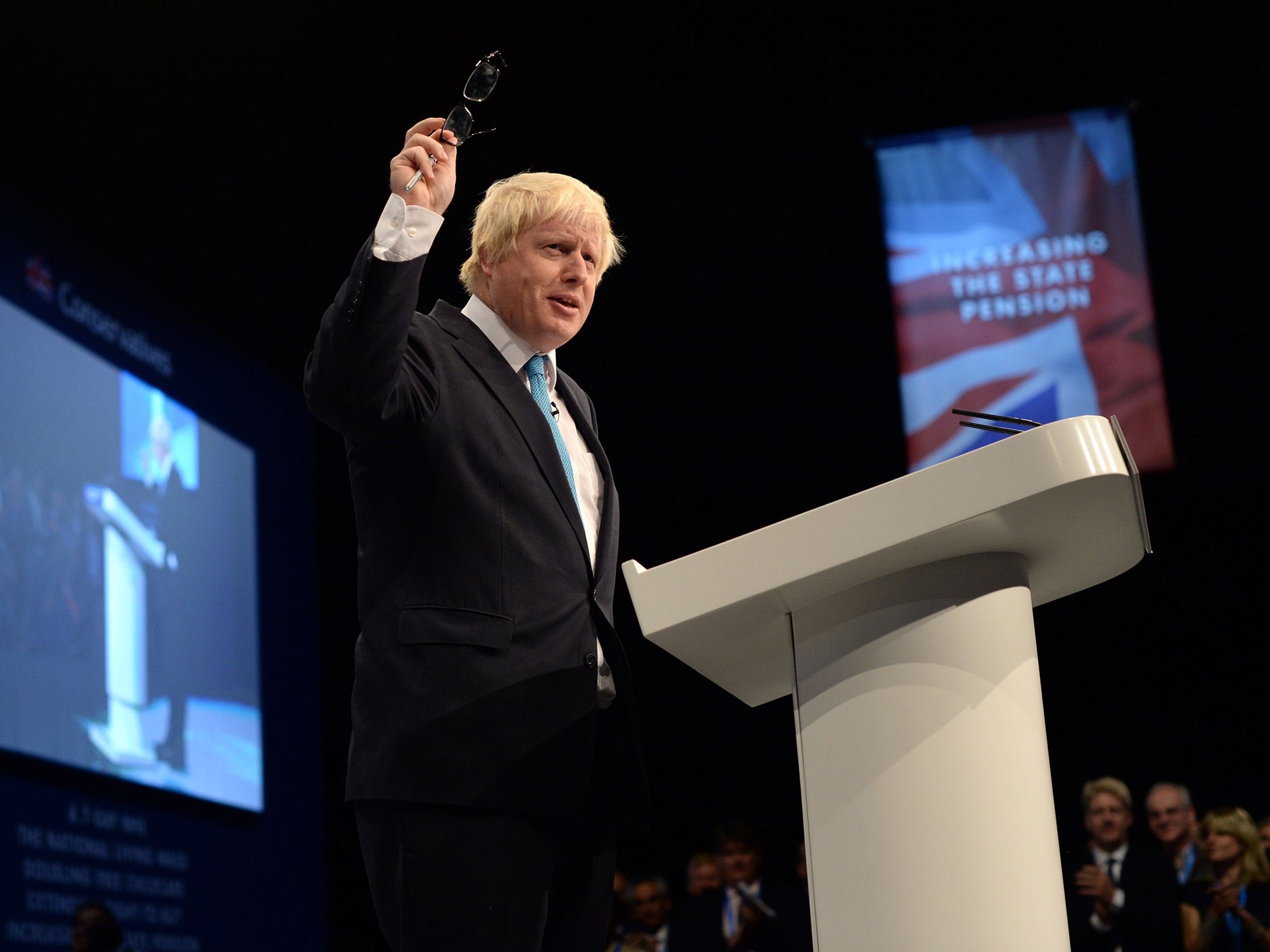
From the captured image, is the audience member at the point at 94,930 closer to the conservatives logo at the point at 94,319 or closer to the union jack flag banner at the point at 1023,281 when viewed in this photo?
the conservatives logo at the point at 94,319

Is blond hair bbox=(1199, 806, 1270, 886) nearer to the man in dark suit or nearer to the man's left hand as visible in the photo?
the man's left hand

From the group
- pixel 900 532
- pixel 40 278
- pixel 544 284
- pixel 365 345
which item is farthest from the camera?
pixel 40 278

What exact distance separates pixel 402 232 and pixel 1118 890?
15.4ft

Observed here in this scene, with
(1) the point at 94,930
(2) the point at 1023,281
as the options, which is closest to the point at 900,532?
(1) the point at 94,930

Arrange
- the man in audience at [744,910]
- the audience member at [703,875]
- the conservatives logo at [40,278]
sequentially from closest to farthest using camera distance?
the conservatives logo at [40,278]
the man in audience at [744,910]
the audience member at [703,875]

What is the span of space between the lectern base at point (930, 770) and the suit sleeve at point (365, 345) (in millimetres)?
453

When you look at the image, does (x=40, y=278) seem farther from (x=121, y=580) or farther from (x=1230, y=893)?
Result: (x=1230, y=893)

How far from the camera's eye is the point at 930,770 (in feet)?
3.61

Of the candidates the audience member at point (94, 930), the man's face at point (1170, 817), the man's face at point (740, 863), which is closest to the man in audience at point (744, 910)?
the man's face at point (740, 863)

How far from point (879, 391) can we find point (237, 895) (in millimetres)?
3618

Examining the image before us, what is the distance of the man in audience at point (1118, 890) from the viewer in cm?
500

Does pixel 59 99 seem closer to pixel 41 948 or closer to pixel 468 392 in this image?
pixel 41 948

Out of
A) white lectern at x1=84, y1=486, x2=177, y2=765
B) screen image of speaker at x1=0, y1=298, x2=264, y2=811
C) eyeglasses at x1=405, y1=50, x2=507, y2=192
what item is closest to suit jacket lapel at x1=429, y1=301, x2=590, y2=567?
eyeglasses at x1=405, y1=50, x2=507, y2=192

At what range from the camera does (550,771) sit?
1343mm
